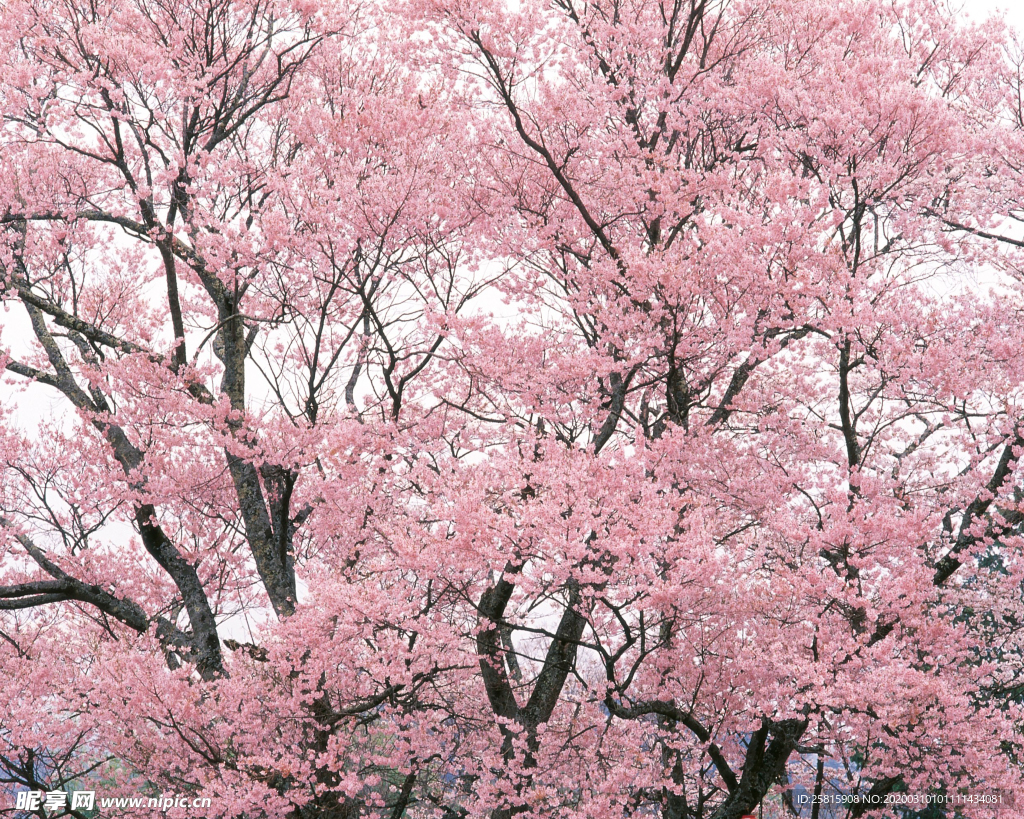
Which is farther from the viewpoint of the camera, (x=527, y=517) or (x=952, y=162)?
(x=952, y=162)

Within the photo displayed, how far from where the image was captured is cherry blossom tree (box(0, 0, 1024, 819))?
9516 millimetres

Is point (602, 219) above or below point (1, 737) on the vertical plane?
above

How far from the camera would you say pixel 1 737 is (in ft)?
39.1

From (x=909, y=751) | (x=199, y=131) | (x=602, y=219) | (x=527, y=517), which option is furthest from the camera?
(x=602, y=219)

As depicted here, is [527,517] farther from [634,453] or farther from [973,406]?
[973,406]

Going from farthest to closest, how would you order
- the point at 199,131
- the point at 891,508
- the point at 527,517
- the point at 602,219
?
the point at 602,219, the point at 199,131, the point at 891,508, the point at 527,517

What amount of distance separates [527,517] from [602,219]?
587 cm

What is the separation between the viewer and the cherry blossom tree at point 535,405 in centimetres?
952

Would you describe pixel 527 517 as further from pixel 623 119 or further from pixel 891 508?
pixel 623 119

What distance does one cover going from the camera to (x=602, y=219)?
1260 cm

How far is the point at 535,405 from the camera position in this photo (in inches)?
438

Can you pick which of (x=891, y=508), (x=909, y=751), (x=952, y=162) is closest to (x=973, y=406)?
(x=891, y=508)

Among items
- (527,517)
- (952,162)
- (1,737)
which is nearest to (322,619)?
(527,517)

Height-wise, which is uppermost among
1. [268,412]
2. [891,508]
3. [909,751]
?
[268,412]
